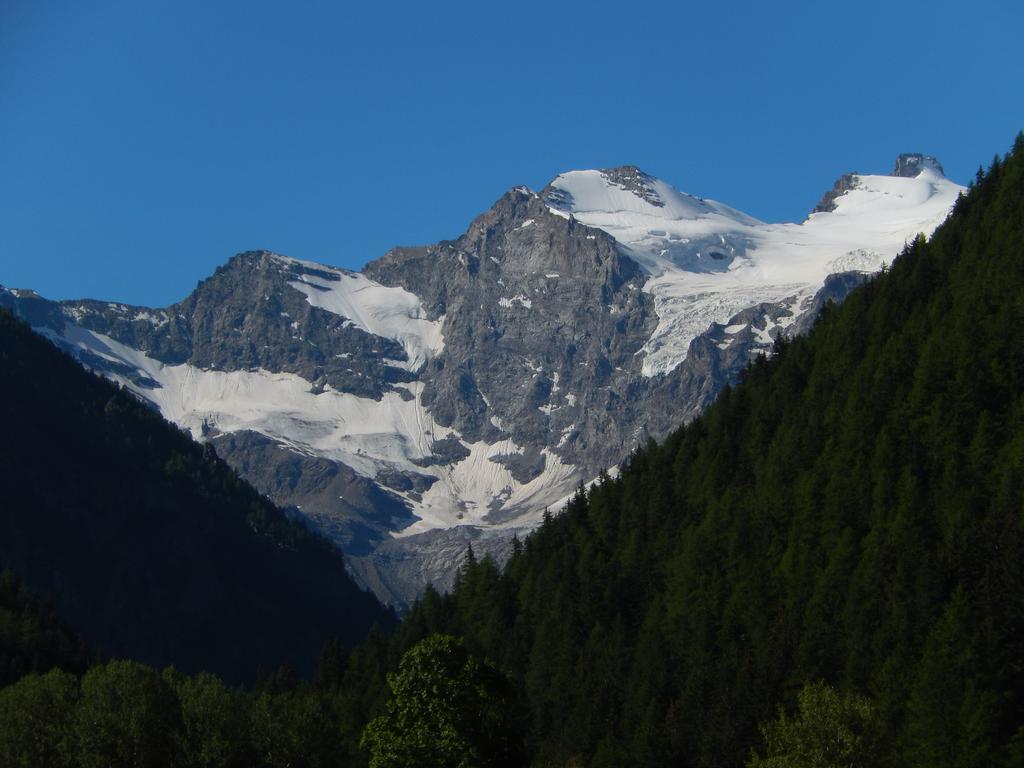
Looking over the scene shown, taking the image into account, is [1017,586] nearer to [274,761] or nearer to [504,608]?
[274,761]

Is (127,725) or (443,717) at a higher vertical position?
(443,717)

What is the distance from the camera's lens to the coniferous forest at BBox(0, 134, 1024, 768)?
108 metres

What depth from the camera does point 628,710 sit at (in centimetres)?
14375

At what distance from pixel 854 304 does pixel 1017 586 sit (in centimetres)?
6735

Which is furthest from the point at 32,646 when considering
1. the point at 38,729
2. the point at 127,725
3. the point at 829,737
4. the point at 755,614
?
the point at 829,737

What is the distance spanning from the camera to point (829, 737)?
102 metres

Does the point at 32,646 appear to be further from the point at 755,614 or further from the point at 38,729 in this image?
the point at 755,614

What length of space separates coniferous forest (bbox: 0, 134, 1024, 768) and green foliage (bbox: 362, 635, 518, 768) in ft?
0.37

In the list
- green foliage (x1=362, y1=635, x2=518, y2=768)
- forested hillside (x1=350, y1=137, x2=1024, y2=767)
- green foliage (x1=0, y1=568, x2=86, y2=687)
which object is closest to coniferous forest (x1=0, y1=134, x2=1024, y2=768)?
green foliage (x1=362, y1=635, x2=518, y2=768)

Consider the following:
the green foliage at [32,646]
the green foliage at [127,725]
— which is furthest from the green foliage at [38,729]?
the green foliage at [32,646]

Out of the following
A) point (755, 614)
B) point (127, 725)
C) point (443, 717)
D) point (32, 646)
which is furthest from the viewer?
point (32, 646)

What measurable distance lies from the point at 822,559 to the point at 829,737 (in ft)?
152

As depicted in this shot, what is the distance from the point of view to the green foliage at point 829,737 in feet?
Result: 329

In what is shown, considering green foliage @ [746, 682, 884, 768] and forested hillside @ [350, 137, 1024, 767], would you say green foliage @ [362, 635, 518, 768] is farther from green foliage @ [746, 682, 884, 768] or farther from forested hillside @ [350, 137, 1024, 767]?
forested hillside @ [350, 137, 1024, 767]
